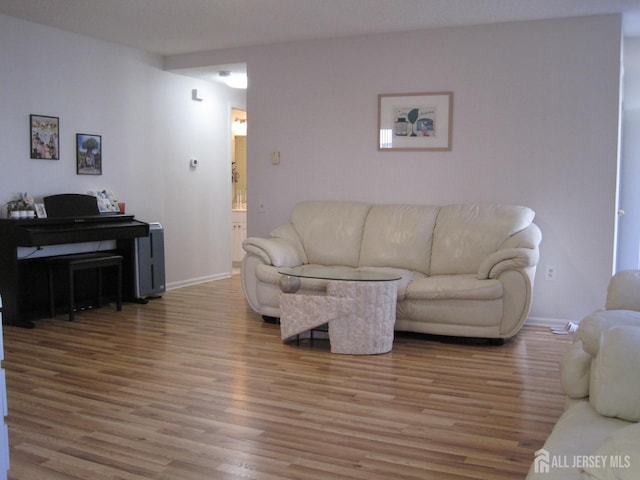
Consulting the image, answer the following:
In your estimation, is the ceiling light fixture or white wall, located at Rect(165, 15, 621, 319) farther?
the ceiling light fixture

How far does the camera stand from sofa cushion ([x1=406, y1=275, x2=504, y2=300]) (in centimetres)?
438

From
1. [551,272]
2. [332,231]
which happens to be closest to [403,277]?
[332,231]

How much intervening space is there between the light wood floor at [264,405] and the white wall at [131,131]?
1.63 metres

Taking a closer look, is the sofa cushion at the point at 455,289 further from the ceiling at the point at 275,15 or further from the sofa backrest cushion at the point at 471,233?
the ceiling at the point at 275,15

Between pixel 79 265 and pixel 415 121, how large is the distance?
10.4ft

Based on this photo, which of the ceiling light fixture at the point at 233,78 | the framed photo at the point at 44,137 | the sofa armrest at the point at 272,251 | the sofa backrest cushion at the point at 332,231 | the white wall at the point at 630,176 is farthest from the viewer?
the ceiling light fixture at the point at 233,78

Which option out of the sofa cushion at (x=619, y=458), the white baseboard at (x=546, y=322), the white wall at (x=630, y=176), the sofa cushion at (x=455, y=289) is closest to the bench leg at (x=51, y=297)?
the sofa cushion at (x=455, y=289)

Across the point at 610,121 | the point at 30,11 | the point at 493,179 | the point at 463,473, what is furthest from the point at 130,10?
the point at 463,473

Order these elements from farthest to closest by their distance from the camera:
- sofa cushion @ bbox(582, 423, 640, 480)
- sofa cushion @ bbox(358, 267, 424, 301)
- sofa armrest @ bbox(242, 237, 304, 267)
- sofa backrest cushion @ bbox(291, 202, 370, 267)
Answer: sofa backrest cushion @ bbox(291, 202, 370, 267)
sofa armrest @ bbox(242, 237, 304, 267)
sofa cushion @ bbox(358, 267, 424, 301)
sofa cushion @ bbox(582, 423, 640, 480)

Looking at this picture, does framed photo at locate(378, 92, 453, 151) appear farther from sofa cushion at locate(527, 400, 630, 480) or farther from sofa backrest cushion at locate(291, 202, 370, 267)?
sofa cushion at locate(527, 400, 630, 480)

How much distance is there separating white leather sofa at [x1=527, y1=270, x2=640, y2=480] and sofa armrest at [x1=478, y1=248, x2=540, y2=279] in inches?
84.7

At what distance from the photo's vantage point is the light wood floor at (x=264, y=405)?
8.26 feet

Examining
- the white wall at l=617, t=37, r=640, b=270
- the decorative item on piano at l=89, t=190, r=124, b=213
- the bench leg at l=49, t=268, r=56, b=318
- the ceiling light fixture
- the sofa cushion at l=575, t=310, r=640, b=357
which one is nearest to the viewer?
the sofa cushion at l=575, t=310, r=640, b=357

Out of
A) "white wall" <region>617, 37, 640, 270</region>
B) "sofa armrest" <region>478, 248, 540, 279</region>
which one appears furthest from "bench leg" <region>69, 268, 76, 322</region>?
"white wall" <region>617, 37, 640, 270</region>
